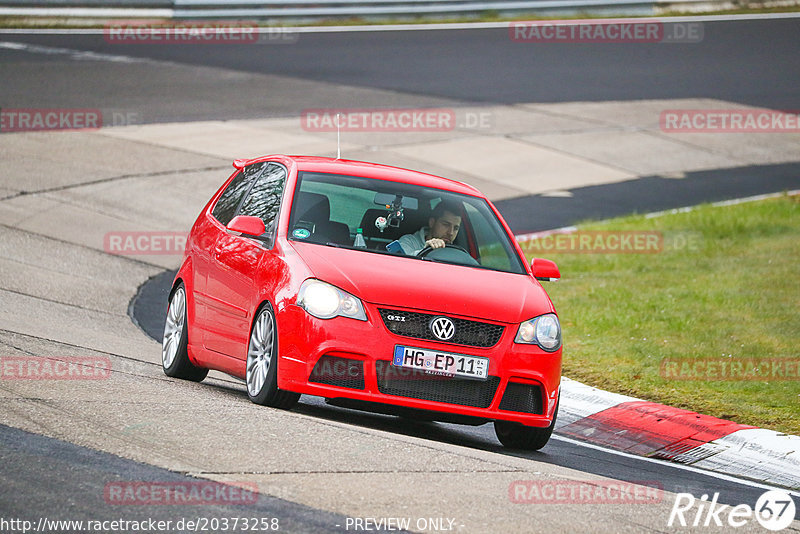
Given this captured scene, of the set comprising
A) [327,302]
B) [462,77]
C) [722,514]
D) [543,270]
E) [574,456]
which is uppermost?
[327,302]

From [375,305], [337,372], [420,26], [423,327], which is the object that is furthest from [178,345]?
[420,26]

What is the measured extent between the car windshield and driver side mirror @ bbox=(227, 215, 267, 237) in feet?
0.65

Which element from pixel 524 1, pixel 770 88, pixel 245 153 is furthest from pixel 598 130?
pixel 524 1

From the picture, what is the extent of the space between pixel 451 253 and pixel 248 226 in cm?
139

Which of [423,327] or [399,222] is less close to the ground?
[399,222]

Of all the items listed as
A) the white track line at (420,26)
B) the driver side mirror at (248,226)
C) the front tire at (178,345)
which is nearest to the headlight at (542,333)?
the driver side mirror at (248,226)

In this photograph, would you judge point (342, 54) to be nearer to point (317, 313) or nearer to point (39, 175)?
point (39, 175)

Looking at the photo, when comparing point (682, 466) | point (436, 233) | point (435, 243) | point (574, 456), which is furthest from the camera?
point (436, 233)

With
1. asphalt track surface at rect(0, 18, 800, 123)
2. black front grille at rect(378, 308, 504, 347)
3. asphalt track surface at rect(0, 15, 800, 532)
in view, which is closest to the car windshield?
black front grille at rect(378, 308, 504, 347)

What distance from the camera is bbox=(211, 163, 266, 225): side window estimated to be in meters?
9.37

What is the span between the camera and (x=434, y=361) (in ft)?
24.7

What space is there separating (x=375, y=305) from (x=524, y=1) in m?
28.2

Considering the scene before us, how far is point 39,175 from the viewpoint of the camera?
1809 centimetres

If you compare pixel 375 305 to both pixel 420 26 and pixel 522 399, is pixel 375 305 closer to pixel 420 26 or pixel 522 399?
pixel 522 399
